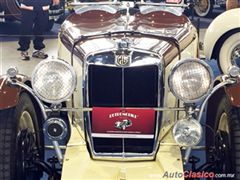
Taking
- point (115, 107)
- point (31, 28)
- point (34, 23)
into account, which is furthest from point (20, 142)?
point (34, 23)

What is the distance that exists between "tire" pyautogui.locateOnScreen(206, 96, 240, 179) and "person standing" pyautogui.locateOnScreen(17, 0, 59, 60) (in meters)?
4.70

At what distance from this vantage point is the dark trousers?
783 cm

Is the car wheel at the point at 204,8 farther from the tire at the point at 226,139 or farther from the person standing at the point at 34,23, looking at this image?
the tire at the point at 226,139

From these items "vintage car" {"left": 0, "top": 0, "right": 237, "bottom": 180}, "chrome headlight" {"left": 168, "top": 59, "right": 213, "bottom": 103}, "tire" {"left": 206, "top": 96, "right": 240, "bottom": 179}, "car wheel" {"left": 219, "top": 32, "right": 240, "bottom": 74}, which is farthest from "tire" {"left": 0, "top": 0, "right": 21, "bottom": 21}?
"chrome headlight" {"left": 168, "top": 59, "right": 213, "bottom": 103}

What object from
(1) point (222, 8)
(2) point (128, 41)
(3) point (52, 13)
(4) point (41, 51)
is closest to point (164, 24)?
(2) point (128, 41)

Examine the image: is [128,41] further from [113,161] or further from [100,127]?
[113,161]

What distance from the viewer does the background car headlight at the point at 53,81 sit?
114 inches

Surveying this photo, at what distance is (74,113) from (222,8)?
8.49 meters

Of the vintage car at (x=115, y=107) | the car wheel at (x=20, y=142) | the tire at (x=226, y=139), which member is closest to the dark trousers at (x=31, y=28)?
the car wheel at (x=20, y=142)

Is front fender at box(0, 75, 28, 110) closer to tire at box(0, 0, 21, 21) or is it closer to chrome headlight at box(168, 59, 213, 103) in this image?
chrome headlight at box(168, 59, 213, 103)

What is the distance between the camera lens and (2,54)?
7969 millimetres

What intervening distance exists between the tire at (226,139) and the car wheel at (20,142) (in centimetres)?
119

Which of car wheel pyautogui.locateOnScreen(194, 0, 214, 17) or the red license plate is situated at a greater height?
the red license plate

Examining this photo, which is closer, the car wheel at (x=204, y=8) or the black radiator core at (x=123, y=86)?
the black radiator core at (x=123, y=86)
